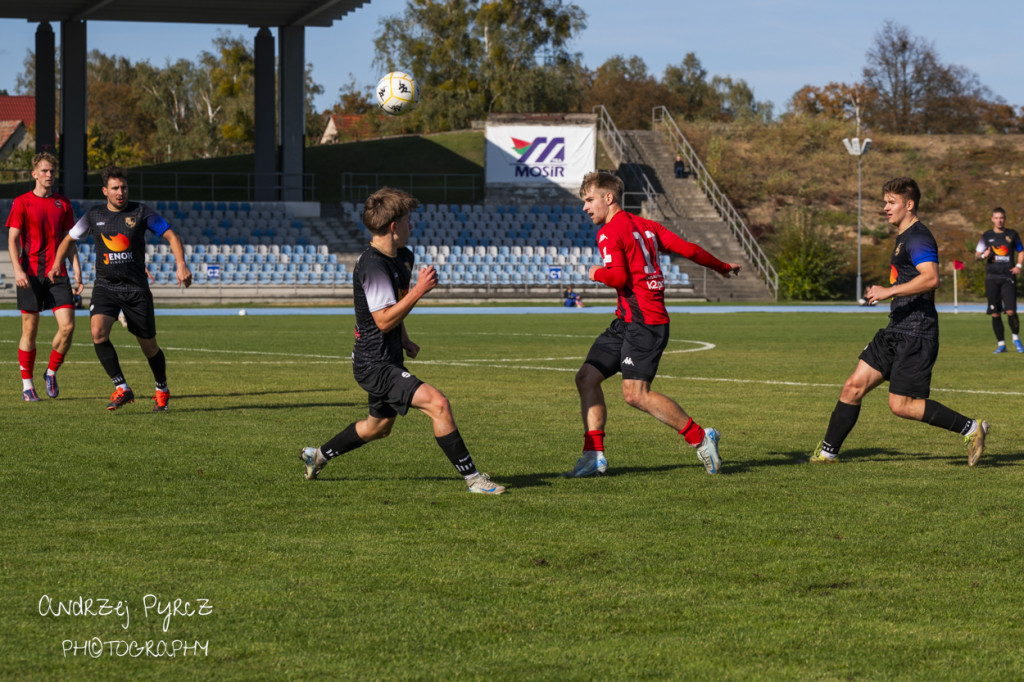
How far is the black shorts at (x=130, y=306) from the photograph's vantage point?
1116 centimetres

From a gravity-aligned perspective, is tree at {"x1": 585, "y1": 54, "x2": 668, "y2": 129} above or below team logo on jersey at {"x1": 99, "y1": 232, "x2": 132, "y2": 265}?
above

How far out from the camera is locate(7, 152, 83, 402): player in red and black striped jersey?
11.9 m

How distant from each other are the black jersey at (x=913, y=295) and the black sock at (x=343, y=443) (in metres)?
3.55

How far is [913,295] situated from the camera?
798 centimetres

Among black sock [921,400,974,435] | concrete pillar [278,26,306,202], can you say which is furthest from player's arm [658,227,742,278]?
concrete pillar [278,26,306,202]

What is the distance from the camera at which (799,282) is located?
46375 millimetres

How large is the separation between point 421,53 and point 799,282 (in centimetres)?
3570

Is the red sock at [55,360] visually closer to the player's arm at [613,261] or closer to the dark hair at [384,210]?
the dark hair at [384,210]

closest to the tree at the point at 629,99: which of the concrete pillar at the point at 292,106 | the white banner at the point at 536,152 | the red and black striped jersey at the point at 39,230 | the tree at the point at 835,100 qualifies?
the tree at the point at 835,100

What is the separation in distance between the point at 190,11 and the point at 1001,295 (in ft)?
106

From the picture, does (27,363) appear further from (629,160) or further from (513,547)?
(629,160)

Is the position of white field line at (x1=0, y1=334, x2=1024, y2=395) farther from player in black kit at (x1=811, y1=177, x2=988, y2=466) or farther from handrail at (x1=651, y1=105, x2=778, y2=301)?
handrail at (x1=651, y1=105, x2=778, y2=301)

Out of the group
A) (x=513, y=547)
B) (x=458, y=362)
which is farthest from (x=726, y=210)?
(x=513, y=547)

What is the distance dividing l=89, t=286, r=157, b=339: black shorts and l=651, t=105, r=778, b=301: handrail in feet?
122
